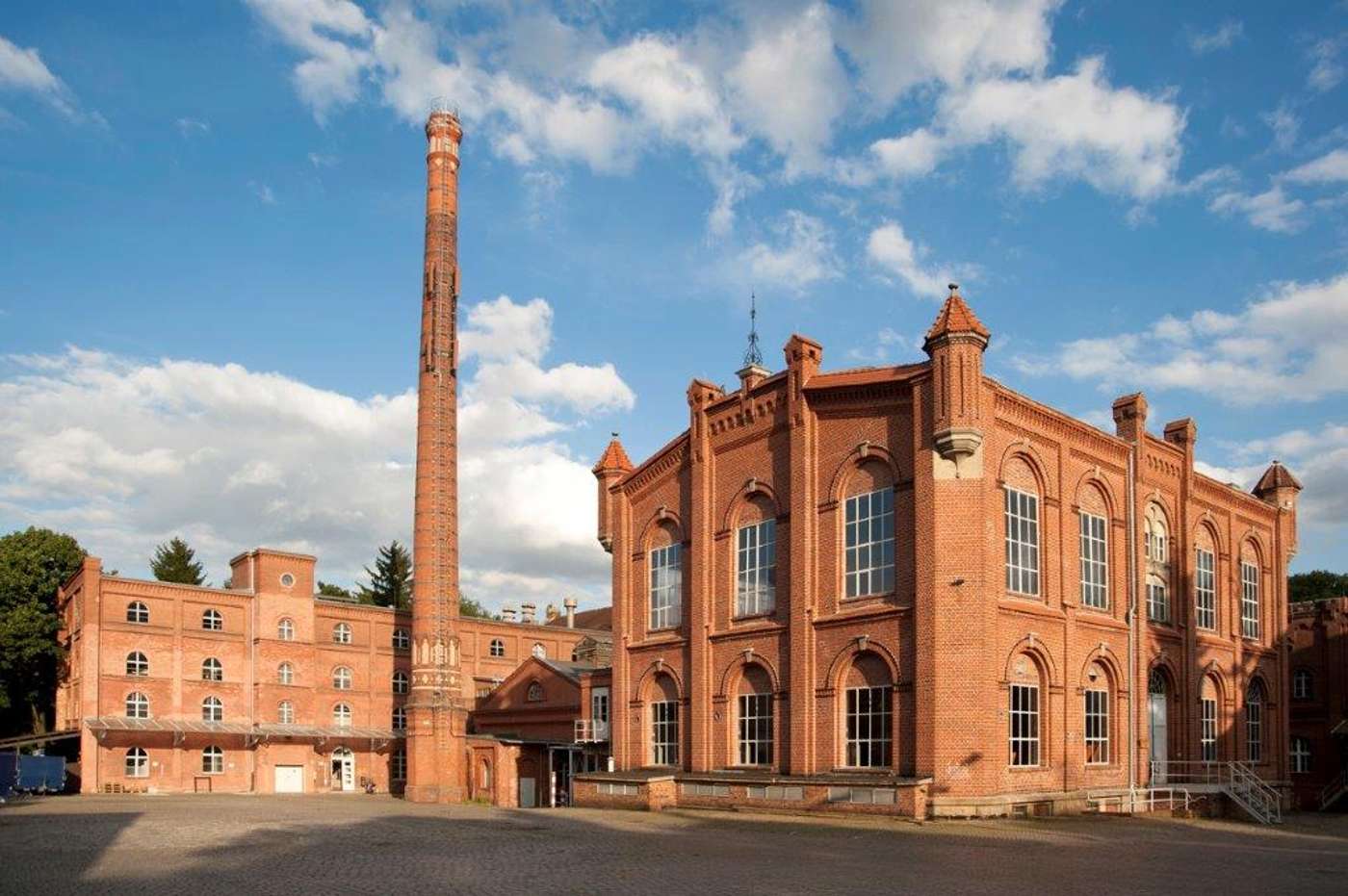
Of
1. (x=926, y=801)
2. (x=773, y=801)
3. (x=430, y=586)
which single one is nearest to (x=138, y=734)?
(x=430, y=586)

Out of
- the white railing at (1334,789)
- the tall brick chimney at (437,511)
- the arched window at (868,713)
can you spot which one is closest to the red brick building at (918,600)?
the arched window at (868,713)

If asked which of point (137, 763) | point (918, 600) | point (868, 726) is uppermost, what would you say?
point (918, 600)

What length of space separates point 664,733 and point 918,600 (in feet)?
36.9

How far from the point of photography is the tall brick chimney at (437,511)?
163 ft

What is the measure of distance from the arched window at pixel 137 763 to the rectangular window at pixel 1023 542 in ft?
137

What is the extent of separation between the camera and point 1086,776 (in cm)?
3097

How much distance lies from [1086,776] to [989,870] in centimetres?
1425

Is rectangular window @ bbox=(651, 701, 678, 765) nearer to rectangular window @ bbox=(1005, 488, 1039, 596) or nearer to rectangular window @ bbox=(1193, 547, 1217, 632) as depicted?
rectangular window @ bbox=(1005, 488, 1039, 596)

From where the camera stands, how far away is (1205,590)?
125 ft

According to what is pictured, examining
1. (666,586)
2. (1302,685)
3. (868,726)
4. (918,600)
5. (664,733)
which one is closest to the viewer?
(918,600)

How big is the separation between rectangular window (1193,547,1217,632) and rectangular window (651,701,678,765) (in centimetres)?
1624

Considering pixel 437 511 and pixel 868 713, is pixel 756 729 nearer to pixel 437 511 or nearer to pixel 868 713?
pixel 868 713

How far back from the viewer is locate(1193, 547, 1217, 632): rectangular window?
37625mm

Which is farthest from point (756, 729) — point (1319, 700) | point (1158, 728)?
point (1319, 700)
